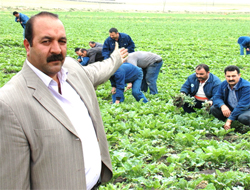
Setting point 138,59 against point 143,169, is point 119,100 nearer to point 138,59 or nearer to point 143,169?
point 138,59

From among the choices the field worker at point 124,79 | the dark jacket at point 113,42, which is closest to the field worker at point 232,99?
the field worker at point 124,79

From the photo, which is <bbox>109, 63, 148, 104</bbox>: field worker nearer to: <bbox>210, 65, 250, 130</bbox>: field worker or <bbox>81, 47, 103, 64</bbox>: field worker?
<bbox>210, 65, 250, 130</bbox>: field worker

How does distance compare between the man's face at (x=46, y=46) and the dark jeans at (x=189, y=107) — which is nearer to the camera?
the man's face at (x=46, y=46)

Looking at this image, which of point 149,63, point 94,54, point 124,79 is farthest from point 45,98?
point 94,54

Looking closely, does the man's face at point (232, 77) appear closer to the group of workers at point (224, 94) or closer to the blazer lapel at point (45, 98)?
the group of workers at point (224, 94)

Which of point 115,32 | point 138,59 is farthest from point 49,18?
point 115,32

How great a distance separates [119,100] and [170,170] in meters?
3.77

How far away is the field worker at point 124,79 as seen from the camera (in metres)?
6.96

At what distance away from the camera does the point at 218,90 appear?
6.14 meters

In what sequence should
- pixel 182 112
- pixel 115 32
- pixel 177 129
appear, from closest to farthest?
pixel 177 129 < pixel 182 112 < pixel 115 32

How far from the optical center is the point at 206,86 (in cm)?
663

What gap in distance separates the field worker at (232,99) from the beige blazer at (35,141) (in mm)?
4566

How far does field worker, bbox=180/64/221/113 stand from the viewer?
21.4ft

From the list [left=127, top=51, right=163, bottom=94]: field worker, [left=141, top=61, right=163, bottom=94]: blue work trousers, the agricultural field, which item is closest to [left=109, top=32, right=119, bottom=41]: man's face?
[left=127, top=51, right=163, bottom=94]: field worker
